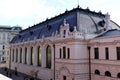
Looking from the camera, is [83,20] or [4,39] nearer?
[83,20]

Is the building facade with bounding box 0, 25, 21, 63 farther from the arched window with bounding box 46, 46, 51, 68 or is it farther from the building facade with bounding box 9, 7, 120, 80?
the arched window with bounding box 46, 46, 51, 68

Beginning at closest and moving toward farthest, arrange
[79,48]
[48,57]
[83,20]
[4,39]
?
[79,48] < [83,20] < [48,57] < [4,39]

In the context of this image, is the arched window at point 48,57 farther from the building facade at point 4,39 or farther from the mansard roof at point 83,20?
the building facade at point 4,39

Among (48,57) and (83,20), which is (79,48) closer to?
(83,20)

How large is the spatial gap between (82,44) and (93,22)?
701 centimetres

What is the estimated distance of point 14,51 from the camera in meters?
75.7

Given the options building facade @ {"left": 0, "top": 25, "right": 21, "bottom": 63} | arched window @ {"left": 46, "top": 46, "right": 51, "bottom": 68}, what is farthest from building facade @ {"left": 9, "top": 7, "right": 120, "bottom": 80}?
building facade @ {"left": 0, "top": 25, "right": 21, "bottom": 63}

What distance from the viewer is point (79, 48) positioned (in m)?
37.3

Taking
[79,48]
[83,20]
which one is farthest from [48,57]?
[83,20]

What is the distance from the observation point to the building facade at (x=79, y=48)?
34.0 m

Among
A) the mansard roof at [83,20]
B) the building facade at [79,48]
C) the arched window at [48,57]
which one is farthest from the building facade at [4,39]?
the mansard roof at [83,20]

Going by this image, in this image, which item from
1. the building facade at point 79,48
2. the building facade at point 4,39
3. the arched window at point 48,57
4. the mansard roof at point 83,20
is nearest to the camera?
the building facade at point 79,48

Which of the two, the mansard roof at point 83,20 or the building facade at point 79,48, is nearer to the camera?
the building facade at point 79,48

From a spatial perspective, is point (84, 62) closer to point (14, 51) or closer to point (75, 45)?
point (75, 45)
